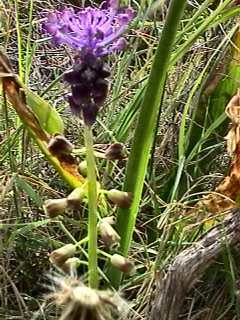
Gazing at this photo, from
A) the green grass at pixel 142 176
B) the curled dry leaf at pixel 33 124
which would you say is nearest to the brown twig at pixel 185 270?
the green grass at pixel 142 176

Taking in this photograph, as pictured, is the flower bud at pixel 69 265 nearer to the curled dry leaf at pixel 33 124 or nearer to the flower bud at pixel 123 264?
the flower bud at pixel 123 264

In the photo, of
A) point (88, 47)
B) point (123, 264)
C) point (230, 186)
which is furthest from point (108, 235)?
point (230, 186)

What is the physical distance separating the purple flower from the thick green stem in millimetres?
123

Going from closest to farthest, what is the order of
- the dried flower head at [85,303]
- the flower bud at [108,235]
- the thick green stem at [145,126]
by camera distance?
the dried flower head at [85,303]
the flower bud at [108,235]
the thick green stem at [145,126]

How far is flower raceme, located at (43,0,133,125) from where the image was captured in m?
0.77

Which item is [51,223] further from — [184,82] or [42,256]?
[184,82]

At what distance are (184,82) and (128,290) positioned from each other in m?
0.34

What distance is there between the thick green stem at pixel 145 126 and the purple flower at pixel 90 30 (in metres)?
0.12

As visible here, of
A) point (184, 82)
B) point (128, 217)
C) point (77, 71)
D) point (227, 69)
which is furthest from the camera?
point (184, 82)

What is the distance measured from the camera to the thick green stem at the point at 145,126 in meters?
0.94

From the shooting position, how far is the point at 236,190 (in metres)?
1.02

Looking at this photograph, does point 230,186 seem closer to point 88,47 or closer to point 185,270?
point 185,270

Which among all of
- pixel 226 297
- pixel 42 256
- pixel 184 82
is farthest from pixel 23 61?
pixel 226 297

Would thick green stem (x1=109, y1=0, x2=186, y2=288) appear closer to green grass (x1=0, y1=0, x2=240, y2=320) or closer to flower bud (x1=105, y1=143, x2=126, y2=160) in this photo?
green grass (x1=0, y1=0, x2=240, y2=320)
